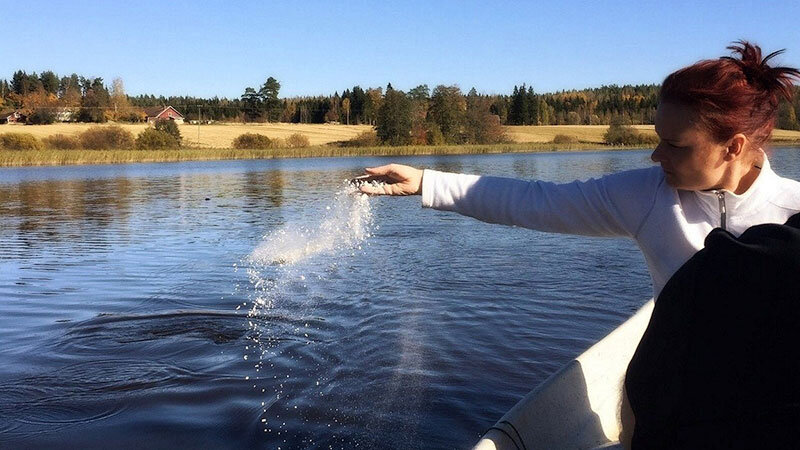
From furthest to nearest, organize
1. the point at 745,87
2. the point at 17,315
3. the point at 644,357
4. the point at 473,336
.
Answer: the point at 17,315, the point at 473,336, the point at 745,87, the point at 644,357

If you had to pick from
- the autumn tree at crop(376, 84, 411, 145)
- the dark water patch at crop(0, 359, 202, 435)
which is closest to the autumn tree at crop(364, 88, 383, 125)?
the autumn tree at crop(376, 84, 411, 145)

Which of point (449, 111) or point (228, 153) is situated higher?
point (449, 111)

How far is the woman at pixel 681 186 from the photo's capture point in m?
2.29

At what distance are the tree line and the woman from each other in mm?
90562

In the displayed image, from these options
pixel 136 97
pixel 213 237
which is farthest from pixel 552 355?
pixel 136 97

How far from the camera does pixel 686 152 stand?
240 centimetres

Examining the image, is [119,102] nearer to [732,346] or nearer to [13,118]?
[13,118]

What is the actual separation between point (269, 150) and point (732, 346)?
71462 millimetres

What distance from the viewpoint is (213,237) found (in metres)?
17.2

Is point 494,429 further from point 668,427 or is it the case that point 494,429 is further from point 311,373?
point 311,373

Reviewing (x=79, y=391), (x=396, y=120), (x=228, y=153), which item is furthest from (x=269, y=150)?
(x=79, y=391)

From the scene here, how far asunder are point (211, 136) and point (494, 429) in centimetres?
9723

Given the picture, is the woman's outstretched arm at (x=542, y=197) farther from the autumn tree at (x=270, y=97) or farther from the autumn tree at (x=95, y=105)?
the autumn tree at (x=270, y=97)

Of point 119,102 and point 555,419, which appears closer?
point 555,419
